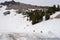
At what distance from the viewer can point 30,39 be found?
55.9ft

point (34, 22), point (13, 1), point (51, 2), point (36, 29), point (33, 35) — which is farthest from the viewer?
point (13, 1)

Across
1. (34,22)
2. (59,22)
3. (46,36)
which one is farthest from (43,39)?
(34,22)

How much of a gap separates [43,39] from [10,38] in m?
2.91

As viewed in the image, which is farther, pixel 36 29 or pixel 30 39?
pixel 36 29

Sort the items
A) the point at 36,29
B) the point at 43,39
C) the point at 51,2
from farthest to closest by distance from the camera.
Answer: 1. the point at 51,2
2. the point at 36,29
3. the point at 43,39

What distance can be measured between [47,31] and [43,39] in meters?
2.36

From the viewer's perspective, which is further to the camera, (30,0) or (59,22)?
(30,0)

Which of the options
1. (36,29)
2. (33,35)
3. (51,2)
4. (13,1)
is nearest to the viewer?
(33,35)

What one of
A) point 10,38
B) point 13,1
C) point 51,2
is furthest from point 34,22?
point 13,1

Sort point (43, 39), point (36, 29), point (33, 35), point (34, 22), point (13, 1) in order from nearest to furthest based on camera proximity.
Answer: point (43, 39)
point (33, 35)
point (36, 29)
point (34, 22)
point (13, 1)

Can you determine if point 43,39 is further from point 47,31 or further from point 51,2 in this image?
point 51,2

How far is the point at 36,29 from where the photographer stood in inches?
815

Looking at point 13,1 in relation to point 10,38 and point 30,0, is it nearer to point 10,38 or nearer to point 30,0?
point 30,0

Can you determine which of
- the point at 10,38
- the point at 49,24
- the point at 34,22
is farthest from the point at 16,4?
the point at 10,38
